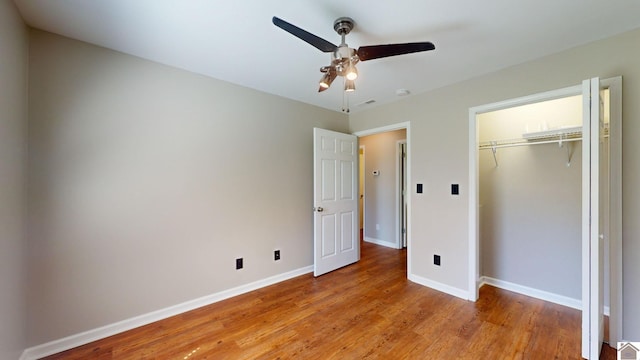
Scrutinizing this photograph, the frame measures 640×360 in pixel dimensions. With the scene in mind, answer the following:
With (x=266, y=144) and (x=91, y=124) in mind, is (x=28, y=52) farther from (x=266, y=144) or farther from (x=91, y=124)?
(x=266, y=144)

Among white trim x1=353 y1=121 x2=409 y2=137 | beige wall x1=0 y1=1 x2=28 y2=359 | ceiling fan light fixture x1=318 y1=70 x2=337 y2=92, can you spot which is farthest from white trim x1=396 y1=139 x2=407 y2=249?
beige wall x1=0 y1=1 x2=28 y2=359

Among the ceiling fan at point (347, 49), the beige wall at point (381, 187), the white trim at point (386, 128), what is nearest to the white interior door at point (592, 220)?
the ceiling fan at point (347, 49)

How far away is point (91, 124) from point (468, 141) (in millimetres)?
3519

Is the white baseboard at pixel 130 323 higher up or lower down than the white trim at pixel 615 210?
lower down

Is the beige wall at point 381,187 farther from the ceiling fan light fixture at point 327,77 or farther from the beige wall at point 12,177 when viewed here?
the beige wall at point 12,177

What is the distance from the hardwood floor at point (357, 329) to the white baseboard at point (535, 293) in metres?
0.10

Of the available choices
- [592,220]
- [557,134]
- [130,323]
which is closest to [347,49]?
[592,220]

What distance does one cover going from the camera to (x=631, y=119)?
1.86 meters

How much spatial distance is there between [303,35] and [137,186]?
75.8 inches

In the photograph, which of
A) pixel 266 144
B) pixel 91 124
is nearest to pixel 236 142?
pixel 266 144

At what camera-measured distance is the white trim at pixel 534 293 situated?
8.34 ft

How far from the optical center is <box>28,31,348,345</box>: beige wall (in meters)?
1.90

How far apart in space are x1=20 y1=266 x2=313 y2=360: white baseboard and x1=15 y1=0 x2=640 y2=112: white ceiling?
233cm

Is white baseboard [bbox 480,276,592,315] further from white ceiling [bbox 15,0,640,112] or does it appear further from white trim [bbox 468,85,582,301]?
white ceiling [bbox 15,0,640,112]
